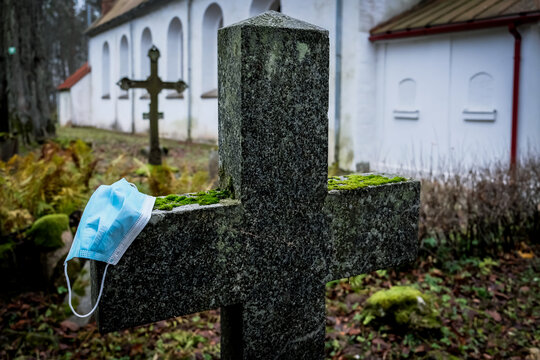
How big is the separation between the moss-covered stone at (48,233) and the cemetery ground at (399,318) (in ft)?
0.46

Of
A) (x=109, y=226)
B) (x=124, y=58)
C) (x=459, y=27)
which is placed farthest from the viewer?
(x=124, y=58)

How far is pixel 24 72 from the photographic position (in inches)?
587

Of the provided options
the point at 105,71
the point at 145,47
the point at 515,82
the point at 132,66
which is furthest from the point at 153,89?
the point at 105,71

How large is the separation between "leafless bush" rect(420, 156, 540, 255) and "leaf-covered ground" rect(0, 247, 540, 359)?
25.3 inches

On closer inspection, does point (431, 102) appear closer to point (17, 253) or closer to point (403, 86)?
point (403, 86)

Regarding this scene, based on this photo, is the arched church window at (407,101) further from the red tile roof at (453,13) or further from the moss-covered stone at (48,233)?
the moss-covered stone at (48,233)

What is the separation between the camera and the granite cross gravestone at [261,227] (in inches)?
66.1

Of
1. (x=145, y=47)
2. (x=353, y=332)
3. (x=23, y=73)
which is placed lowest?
(x=353, y=332)

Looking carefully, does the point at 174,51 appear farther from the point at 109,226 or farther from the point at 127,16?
the point at 109,226

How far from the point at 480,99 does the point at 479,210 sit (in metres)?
5.23

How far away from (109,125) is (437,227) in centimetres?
2343

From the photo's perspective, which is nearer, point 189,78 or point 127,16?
point 189,78

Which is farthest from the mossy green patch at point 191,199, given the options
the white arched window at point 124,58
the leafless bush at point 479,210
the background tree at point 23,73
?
the white arched window at point 124,58

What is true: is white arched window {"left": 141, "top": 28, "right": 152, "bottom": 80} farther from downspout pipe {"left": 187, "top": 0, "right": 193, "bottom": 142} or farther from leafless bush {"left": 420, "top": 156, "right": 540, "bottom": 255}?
leafless bush {"left": 420, "top": 156, "right": 540, "bottom": 255}
